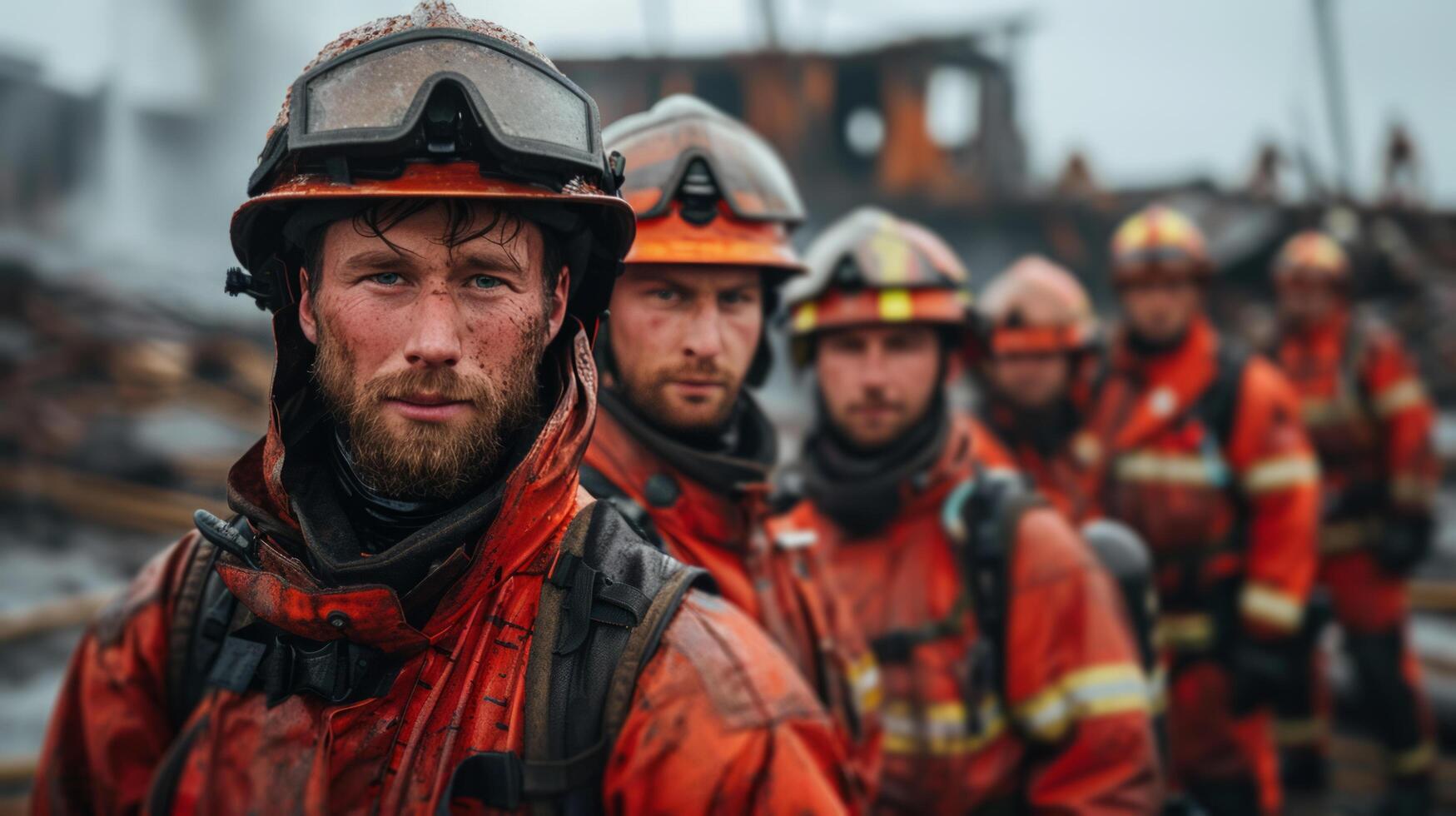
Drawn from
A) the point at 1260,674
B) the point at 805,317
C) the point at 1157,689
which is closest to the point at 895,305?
the point at 805,317

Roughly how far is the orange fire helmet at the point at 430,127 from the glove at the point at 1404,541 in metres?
6.89

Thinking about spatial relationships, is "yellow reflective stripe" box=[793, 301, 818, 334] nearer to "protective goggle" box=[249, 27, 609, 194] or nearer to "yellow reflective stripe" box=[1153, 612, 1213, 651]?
"protective goggle" box=[249, 27, 609, 194]

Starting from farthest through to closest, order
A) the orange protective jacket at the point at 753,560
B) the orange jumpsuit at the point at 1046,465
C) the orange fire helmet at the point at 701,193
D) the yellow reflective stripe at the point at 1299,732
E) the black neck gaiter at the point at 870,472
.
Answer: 1. the yellow reflective stripe at the point at 1299,732
2. the orange jumpsuit at the point at 1046,465
3. the black neck gaiter at the point at 870,472
4. the orange fire helmet at the point at 701,193
5. the orange protective jacket at the point at 753,560

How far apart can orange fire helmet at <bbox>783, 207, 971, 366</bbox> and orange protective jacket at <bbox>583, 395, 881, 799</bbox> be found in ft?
3.01

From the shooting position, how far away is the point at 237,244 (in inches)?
73.9

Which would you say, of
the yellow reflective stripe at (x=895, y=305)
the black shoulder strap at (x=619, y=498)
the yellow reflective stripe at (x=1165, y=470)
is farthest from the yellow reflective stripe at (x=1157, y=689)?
the black shoulder strap at (x=619, y=498)

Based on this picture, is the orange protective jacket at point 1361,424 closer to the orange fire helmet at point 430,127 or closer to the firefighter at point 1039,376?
the firefighter at point 1039,376

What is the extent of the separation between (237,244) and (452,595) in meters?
0.77

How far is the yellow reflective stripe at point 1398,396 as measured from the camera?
6.96m

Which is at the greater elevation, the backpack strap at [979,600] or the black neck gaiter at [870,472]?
the black neck gaiter at [870,472]

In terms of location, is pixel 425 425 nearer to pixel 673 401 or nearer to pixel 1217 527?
pixel 673 401

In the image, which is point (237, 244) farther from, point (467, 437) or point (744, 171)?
point (744, 171)

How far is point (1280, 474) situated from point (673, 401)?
415 centimetres

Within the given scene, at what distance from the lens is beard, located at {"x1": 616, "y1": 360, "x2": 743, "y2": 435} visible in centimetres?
258
